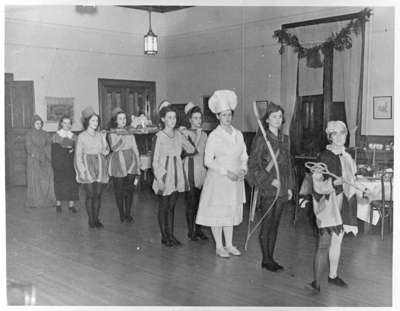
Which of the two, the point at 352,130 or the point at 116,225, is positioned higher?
the point at 352,130

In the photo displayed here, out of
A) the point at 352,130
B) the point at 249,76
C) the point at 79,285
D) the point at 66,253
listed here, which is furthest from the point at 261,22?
the point at 79,285

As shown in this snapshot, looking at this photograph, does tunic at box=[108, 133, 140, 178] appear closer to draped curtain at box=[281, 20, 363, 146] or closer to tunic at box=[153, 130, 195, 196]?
tunic at box=[153, 130, 195, 196]

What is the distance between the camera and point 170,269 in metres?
4.20

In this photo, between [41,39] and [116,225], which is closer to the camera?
[116,225]

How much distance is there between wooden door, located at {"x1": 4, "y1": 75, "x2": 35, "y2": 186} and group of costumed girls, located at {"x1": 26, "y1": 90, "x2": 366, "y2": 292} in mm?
3596

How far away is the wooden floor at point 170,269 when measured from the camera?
11.5 feet

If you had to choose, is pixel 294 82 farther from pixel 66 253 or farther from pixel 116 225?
pixel 66 253

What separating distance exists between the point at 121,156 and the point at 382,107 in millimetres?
4216

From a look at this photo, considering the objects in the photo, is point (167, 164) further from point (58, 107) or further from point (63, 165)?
point (58, 107)

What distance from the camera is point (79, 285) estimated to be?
382 cm

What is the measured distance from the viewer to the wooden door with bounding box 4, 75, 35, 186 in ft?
29.9

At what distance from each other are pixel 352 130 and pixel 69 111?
567 centimetres

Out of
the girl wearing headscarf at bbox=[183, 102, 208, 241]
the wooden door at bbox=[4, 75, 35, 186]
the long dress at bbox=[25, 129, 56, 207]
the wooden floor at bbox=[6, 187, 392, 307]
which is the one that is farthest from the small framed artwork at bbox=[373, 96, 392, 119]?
the wooden door at bbox=[4, 75, 35, 186]

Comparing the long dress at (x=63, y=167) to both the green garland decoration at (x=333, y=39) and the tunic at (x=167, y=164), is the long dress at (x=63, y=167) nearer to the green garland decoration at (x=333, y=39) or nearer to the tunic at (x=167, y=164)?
the tunic at (x=167, y=164)
